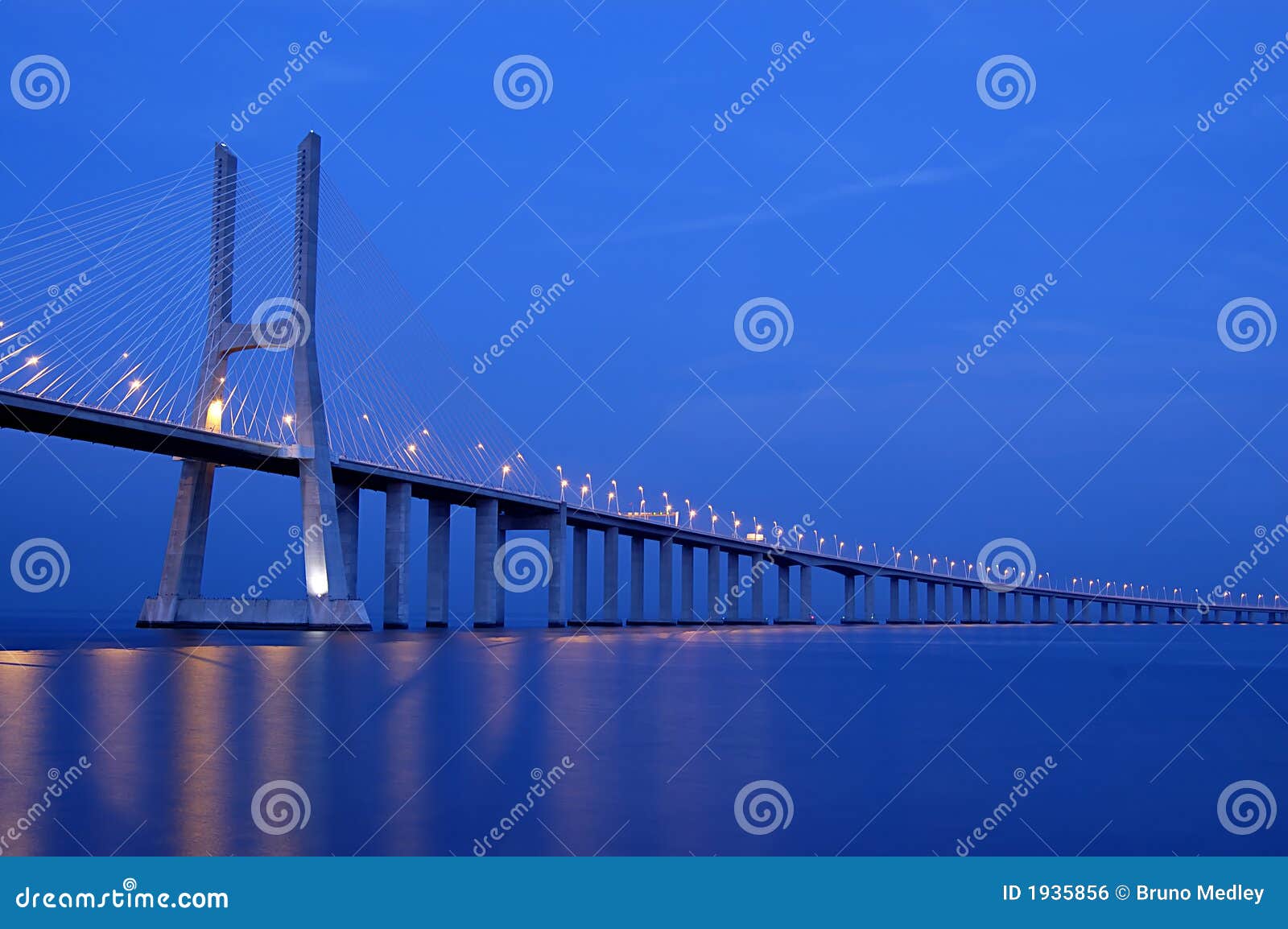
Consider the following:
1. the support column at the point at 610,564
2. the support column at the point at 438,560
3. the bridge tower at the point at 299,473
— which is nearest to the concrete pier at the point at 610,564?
the support column at the point at 610,564

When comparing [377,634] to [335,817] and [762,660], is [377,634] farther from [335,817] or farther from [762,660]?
[335,817]

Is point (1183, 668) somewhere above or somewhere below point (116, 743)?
above

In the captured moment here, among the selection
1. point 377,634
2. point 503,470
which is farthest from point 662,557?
point 377,634

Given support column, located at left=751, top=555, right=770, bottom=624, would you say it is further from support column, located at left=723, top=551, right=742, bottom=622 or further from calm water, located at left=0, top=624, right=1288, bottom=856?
calm water, located at left=0, top=624, right=1288, bottom=856

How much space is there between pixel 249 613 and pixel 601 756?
3078 cm

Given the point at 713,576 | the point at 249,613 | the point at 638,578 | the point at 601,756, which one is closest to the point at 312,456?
the point at 249,613

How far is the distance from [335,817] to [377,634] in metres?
37.9

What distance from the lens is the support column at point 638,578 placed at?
75000 millimetres

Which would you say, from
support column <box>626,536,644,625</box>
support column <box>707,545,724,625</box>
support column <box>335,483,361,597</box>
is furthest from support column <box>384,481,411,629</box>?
support column <box>707,545,724,625</box>

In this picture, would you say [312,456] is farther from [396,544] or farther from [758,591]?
[758,591]

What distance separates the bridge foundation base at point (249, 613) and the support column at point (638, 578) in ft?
115

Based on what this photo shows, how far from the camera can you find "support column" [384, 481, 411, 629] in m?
47.4

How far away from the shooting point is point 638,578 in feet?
246

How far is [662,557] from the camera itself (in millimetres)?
74500
